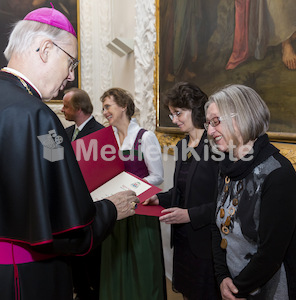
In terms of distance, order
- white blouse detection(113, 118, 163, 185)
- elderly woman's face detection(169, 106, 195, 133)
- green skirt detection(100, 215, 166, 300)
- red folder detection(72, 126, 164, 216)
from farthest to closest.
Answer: white blouse detection(113, 118, 163, 185), green skirt detection(100, 215, 166, 300), elderly woman's face detection(169, 106, 195, 133), red folder detection(72, 126, 164, 216)

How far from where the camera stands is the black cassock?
1.20m

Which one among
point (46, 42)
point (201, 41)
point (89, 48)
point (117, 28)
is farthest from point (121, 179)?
point (89, 48)

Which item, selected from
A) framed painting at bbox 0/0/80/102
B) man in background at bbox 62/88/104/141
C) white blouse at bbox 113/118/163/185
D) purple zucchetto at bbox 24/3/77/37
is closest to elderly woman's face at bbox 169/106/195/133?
white blouse at bbox 113/118/163/185

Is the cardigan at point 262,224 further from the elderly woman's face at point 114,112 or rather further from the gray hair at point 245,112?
the elderly woman's face at point 114,112

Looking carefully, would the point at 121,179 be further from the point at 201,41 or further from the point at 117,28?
the point at 117,28

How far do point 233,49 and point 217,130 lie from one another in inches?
52.4

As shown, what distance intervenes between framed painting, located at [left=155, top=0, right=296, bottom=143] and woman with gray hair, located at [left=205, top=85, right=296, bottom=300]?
2.28 feet

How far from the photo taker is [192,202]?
2326mm

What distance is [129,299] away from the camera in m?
2.71

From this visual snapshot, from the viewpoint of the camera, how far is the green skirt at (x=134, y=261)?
2.68 m

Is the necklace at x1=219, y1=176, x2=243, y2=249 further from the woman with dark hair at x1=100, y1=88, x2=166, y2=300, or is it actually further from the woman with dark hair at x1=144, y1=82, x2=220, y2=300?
the woman with dark hair at x1=100, y1=88, x2=166, y2=300

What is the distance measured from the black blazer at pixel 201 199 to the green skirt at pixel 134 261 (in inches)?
19.9

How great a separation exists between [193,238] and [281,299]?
827mm

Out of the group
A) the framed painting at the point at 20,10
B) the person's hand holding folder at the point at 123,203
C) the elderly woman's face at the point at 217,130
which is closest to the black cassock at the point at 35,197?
the person's hand holding folder at the point at 123,203
